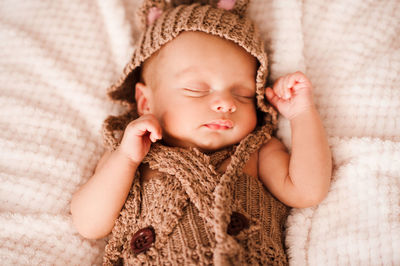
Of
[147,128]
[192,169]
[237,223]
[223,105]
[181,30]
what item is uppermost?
[181,30]

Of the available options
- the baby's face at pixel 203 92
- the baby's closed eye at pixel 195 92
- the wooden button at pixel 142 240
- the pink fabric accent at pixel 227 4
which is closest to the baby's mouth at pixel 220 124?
the baby's face at pixel 203 92

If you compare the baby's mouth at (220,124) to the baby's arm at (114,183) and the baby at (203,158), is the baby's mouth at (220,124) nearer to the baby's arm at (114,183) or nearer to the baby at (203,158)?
A: the baby at (203,158)

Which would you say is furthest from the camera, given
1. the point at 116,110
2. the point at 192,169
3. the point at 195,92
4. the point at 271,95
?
the point at 116,110

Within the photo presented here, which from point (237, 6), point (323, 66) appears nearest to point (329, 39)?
point (323, 66)

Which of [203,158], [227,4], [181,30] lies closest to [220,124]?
[203,158]

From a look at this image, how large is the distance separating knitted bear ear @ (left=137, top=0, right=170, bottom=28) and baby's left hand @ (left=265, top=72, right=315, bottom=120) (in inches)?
22.0

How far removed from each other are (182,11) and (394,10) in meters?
0.85

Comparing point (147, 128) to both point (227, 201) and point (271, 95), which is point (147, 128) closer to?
point (227, 201)

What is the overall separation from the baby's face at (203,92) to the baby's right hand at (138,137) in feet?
0.34

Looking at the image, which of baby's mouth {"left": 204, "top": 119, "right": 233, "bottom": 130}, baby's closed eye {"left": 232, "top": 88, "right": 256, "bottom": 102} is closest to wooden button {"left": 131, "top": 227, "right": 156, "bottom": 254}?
baby's mouth {"left": 204, "top": 119, "right": 233, "bottom": 130}

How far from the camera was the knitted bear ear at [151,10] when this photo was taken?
4.92 feet

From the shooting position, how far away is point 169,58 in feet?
4.38

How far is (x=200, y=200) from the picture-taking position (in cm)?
110

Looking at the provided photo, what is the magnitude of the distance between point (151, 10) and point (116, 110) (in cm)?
44
